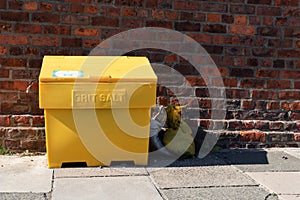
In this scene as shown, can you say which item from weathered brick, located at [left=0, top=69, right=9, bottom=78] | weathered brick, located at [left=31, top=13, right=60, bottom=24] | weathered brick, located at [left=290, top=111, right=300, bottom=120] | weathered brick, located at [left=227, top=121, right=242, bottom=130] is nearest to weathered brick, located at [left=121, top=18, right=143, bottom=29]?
weathered brick, located at [left=31, top=13, right=60, bottom=24]

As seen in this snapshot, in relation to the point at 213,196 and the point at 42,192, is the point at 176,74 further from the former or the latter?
the point at 42,192

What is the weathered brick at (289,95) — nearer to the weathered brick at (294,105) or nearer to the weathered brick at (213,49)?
the weathered brick at (294,105)

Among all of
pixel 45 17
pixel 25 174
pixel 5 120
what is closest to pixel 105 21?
pixel 45 17

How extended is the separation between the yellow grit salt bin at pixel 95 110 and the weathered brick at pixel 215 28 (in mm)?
1011

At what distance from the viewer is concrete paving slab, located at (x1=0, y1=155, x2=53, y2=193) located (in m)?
3.72

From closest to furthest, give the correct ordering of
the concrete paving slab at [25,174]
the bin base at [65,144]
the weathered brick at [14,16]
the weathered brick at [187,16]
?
the concrete paving slab at [25,174], the bin base at [65,144], the weathered brick at [14,16], the weathered brick at [187,16]

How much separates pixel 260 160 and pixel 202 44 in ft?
4.54

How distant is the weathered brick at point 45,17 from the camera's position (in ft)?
15.3

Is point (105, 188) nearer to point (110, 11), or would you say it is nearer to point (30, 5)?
point (110, 11)

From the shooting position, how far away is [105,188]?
12.3ft

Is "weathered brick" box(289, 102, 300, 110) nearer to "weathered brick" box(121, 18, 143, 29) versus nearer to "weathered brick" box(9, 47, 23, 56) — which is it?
"weathered brick" box(121, 18, 143, 29)

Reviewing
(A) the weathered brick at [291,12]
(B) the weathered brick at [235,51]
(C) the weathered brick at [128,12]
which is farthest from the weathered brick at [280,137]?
(C) the weathered brick at [128,12]

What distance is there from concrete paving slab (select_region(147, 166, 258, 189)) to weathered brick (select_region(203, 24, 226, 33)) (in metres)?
1.53

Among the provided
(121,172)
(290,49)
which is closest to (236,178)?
(121,172)
